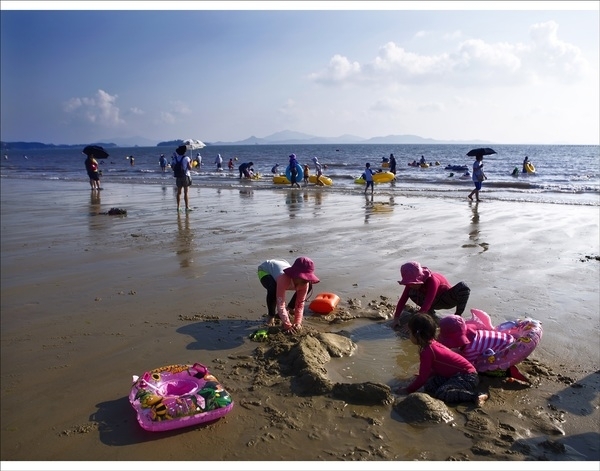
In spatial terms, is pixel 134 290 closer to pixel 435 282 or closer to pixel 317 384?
pixel 317 384

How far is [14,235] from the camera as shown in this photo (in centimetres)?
1064

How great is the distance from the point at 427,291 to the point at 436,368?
5.06 ft

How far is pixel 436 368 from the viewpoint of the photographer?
422cm

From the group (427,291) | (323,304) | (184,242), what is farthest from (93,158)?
(427,291)

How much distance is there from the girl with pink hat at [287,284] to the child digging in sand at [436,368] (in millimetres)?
1468

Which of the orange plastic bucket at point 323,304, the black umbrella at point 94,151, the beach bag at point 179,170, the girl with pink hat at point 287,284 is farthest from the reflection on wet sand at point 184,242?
the black umbrella at point 94,151

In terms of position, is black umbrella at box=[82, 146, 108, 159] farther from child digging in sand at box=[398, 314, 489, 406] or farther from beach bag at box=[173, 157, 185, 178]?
child digging in sand at box=[398, 314, 489, 406]

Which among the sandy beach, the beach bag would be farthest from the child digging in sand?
the beach bag

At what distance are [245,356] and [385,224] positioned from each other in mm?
8483

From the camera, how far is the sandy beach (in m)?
3.41

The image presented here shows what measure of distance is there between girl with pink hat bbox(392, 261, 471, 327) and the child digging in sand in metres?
1.25

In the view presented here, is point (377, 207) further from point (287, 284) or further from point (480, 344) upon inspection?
point (480, 344)

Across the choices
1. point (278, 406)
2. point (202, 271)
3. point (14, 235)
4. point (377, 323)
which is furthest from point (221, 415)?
point (14, 235)

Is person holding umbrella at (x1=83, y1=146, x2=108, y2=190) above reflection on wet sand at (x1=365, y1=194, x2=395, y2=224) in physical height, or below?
above
